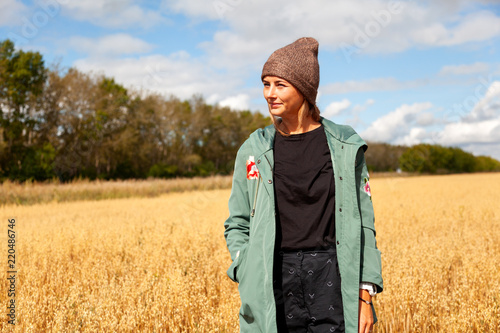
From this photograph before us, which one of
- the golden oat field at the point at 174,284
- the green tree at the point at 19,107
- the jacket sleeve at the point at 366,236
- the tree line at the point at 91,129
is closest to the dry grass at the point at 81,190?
the tree line at the point at 91,129

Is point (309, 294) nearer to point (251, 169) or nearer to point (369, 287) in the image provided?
point (369, 287)

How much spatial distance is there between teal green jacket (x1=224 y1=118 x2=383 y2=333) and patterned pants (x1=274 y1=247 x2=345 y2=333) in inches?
2.5

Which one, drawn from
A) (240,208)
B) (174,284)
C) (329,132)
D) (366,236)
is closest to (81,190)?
(174,284)

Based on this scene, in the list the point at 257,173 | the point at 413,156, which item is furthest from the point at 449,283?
the point at 413,156

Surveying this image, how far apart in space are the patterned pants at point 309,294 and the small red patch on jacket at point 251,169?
0.48m

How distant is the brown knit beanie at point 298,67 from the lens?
214 cm

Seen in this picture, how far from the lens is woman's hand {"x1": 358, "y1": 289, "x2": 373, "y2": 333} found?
2.07 m

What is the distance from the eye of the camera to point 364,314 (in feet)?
6.81

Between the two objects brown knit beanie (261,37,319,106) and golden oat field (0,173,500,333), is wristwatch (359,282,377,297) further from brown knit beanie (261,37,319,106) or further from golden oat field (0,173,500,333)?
golden oat field (0,173,500,333)

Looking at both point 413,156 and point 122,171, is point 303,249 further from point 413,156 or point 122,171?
point 413,156

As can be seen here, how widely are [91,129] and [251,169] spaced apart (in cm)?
4086

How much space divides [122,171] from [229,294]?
41.6m

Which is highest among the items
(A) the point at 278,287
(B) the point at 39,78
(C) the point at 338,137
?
(B) the point at 39,78

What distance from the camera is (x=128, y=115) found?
4422cm
